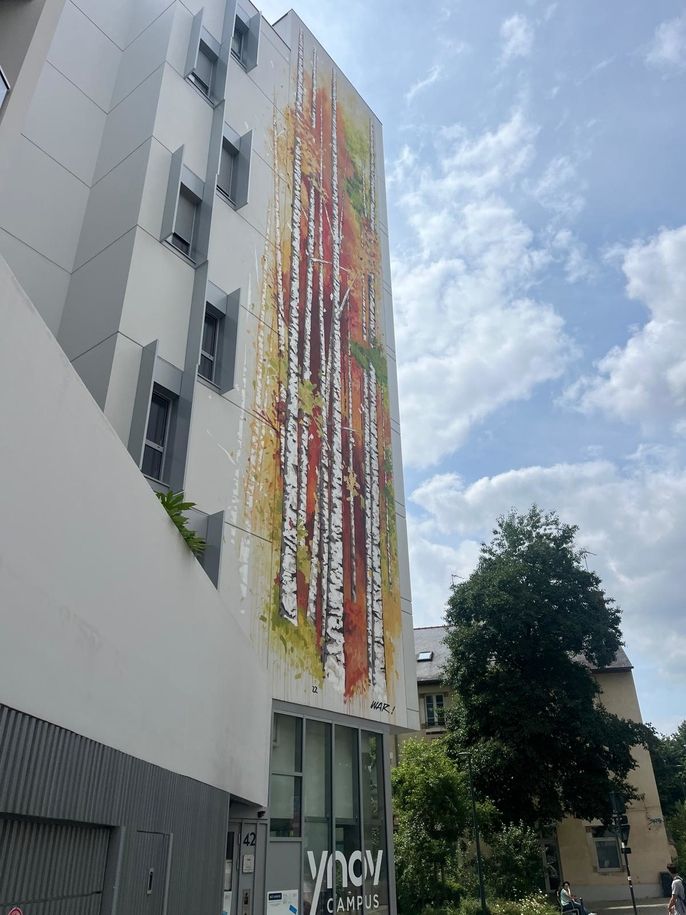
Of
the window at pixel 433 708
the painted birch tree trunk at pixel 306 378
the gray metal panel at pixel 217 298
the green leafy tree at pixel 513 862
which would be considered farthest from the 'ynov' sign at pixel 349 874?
the window at pixel 433 708

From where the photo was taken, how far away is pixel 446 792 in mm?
27281

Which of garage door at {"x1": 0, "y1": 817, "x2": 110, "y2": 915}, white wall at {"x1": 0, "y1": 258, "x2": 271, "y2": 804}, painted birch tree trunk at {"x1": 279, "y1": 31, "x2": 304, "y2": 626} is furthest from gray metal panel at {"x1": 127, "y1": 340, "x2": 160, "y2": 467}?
garage door at {"x1": 0, "y1": 817, "x2": 110, "y2": 915}

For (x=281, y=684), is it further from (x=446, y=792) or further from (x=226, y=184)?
(x=446, y=792)

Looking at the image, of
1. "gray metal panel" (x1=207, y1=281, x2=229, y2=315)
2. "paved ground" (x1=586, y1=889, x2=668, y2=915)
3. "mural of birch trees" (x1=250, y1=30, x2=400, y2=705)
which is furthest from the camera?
"paved ground" (x1=586, y1=889, x2=668, y2=915)

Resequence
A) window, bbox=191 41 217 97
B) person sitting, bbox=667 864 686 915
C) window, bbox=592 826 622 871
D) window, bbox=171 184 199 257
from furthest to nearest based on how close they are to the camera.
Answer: window, bbox=592 826 622 871
person sitting, bbox=667 864 686 915
window, bbox=191 41 217 97
window, bbox=171 184 199 257

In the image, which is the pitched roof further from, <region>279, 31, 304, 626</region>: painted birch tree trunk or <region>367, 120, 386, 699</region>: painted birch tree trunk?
<region>279, 31, 304, 626</region>: painted birch tree trunk

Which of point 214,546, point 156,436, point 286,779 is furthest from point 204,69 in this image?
point 286,779

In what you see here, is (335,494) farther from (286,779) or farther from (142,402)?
(286,779)

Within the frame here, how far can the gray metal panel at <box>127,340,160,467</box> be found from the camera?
11891 millimetres

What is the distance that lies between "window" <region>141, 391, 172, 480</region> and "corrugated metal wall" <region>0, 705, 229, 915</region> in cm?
599

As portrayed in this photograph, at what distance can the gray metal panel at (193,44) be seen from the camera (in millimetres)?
16156

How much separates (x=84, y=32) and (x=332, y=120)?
8776mm
